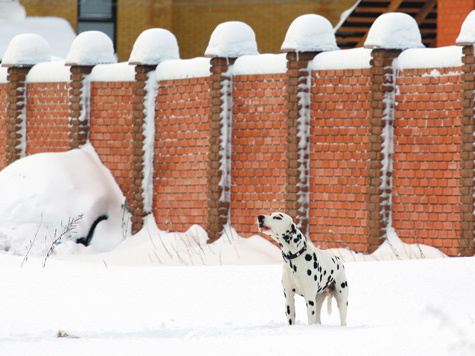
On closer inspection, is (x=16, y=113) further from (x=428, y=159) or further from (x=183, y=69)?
(x=428, y=159)

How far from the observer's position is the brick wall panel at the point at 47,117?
60.2 feet

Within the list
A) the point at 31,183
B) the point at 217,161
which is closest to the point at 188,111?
the point at 217,161

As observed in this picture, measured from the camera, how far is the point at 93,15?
27.5 meters

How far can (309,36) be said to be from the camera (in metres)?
14.9

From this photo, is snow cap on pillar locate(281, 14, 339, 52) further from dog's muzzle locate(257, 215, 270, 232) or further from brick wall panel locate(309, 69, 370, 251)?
dog's muzzle locate(257, 215, 270, 232)

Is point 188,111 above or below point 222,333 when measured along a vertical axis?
above

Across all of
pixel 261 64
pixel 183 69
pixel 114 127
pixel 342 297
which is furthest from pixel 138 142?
pixel 342 297

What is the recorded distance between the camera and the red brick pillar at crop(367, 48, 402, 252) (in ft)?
46.2

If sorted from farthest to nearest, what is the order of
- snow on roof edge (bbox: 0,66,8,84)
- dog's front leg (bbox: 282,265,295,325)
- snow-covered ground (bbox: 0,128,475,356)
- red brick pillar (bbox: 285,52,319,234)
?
snow on roof edge (bbox: 0,66,8,84), red brick pillar (bbox: 285,52,319,234), dog's front leg (bbox: 282,265,295,325), snow-covered ground (bbox: 0,128,475,356)

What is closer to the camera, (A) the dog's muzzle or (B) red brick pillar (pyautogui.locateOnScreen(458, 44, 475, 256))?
(A) the dog's muzzle

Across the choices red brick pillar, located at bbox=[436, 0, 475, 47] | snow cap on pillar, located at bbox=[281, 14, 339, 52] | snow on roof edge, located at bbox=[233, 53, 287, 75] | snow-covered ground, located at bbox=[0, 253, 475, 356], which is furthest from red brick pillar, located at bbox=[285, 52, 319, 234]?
red brick pillar, located at bbox=[436, 0, 475, 47]

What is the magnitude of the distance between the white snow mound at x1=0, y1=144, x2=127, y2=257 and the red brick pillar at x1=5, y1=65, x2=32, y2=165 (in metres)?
1.55

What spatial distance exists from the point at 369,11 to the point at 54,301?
13.3m

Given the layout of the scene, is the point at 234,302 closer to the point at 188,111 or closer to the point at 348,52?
the point at 348,52
